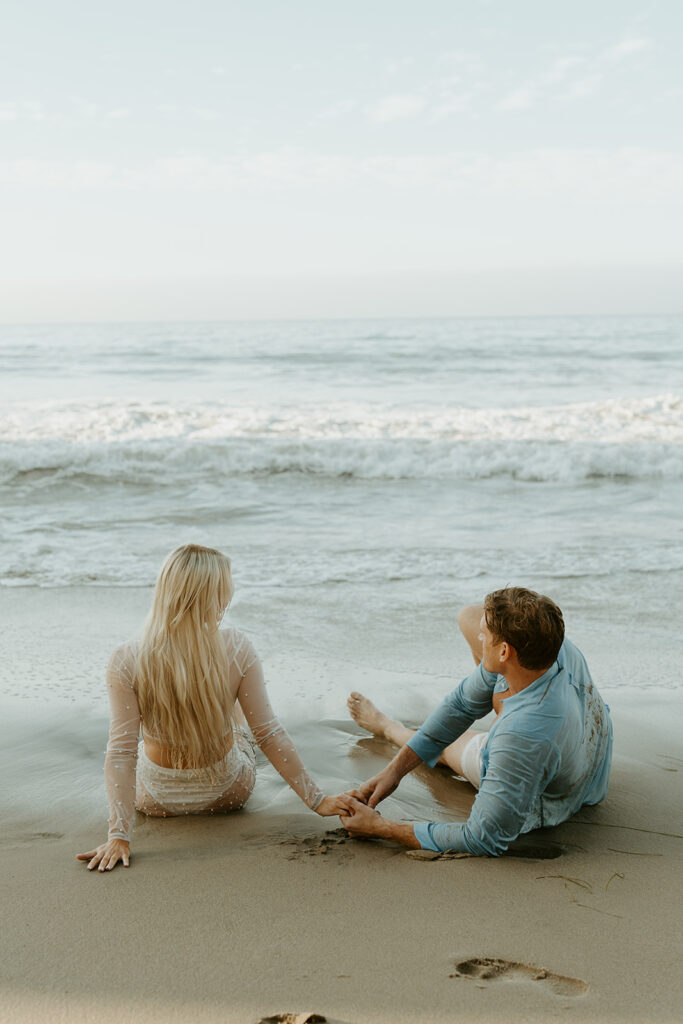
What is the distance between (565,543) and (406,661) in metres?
3.30

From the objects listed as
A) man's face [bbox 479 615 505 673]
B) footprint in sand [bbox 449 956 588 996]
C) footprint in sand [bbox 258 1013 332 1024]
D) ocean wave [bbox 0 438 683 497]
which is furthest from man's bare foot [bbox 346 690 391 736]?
ocean wave [bbox 0 438 683 497]

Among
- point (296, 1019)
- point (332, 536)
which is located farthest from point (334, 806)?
point (332, 536)

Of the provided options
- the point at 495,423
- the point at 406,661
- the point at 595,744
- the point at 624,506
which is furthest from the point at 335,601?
the point at 495,423

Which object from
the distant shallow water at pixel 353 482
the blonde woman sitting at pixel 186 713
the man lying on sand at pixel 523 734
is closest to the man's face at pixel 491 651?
the man lying on sand at pixel 523 734

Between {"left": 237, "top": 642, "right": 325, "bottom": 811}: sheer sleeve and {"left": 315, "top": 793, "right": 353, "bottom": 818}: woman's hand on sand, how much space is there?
2cm

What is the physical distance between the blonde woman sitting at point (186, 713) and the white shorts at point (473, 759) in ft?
2.16

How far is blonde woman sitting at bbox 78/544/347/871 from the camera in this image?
2729 mm

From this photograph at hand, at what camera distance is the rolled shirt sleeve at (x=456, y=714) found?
9.70 ft

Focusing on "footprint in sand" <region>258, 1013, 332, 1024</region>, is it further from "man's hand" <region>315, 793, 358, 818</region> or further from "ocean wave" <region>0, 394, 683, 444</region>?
"ocean wave" <region>0, 394, 683, 444</region>

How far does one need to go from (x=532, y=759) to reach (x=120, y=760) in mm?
1303

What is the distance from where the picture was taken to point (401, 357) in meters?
28.0

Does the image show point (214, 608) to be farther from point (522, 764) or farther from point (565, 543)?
point (565, 543)

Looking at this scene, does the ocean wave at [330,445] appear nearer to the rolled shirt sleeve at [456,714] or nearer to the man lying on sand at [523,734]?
the rolled shirt sleeve at [456,714]

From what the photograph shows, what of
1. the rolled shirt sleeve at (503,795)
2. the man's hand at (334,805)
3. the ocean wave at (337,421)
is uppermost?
the ocean wave at (337,421)
